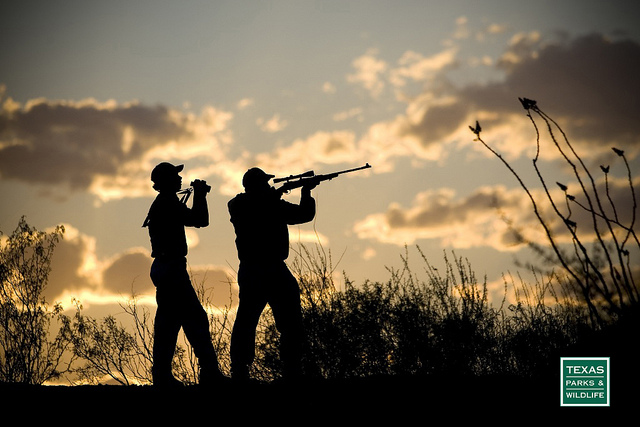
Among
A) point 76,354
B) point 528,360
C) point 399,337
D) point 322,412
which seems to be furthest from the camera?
point 76,354

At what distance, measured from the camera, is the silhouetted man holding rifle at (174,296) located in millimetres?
5891

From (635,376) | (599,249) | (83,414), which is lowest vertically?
(83,414)

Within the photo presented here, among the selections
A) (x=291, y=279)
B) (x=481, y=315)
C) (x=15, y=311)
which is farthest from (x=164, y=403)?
(x=15, y=311)

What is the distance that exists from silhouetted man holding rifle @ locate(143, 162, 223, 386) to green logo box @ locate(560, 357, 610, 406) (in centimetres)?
297

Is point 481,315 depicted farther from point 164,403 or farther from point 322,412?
point 164,403

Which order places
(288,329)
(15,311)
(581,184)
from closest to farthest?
1. (581,184)
2. (288,329)
3. (15,311)

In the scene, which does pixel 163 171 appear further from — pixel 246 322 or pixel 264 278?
pixel 246 322

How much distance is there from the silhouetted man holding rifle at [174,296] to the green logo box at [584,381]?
2974 mm

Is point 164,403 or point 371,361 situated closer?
point 164,403

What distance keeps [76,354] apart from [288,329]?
683 cm

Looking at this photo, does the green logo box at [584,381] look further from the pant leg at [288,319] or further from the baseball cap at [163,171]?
the baseball cap at [163,171]

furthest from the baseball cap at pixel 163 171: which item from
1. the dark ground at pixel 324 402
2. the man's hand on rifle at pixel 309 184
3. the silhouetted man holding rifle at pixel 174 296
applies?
the dark ground at pixel 324 402

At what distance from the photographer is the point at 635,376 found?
142 inches

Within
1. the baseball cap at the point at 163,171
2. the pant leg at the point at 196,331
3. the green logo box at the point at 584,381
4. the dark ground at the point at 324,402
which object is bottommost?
the dark ground at the point at 324,402
